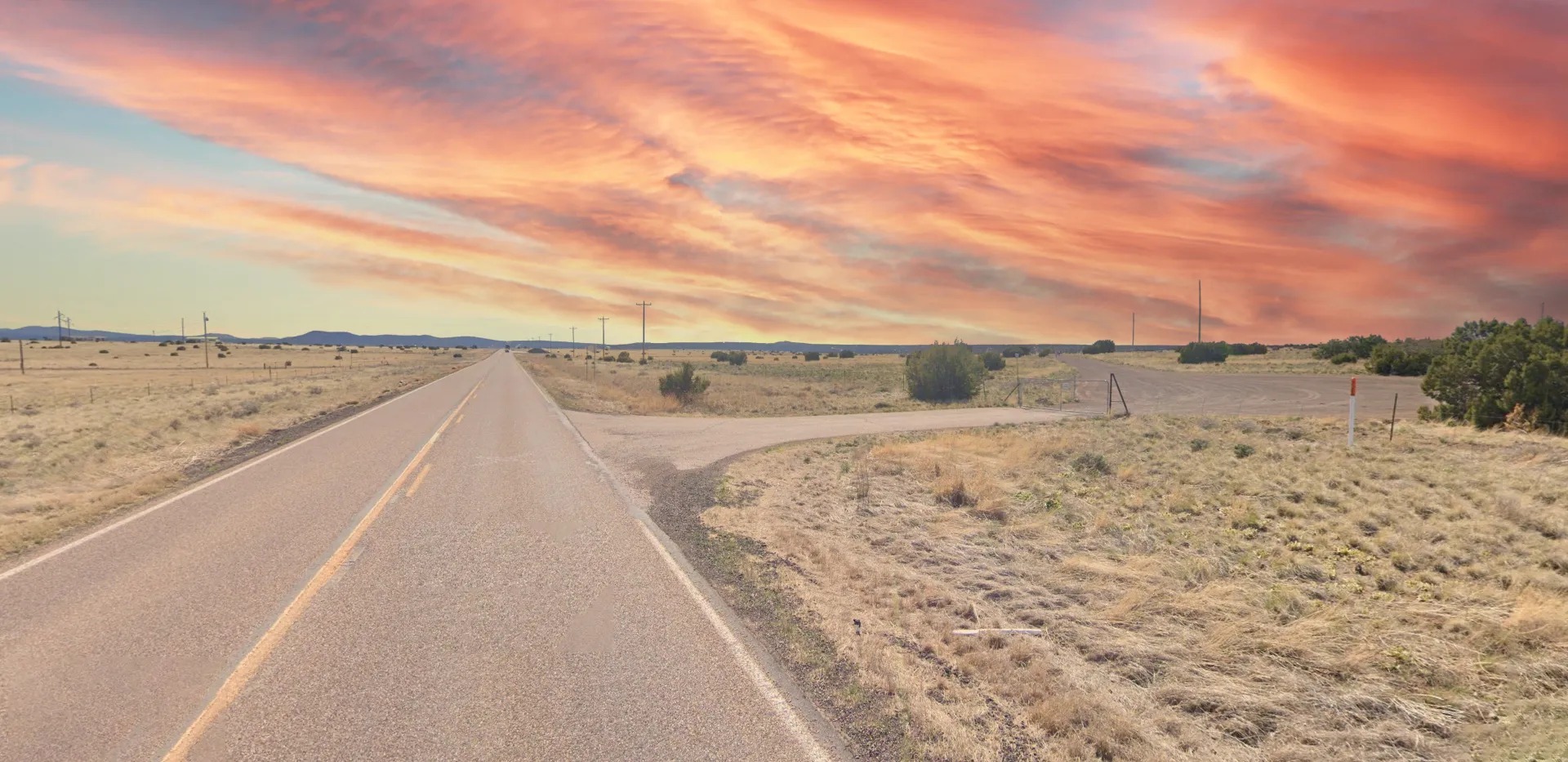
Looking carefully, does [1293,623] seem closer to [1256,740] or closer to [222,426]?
[1256,740]

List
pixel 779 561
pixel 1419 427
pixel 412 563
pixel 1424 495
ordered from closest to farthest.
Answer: pixel 412 563
pixel 779 561
pixel 1424 495
pixel 1419 427

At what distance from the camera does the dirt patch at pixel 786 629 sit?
4.82 meters

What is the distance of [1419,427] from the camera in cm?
2128

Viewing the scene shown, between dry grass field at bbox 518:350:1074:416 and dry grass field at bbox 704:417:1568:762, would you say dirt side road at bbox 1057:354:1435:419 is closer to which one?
dry grass field at bbox 518:350:1074:416

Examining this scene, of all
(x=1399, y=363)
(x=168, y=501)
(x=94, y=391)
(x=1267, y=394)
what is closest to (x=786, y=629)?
(x=168, y=501)

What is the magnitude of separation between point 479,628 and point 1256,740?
19.9ft

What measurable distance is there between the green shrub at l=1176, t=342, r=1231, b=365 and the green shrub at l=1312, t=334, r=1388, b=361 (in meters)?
8.25

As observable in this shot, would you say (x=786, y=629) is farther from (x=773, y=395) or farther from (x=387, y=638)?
(x=773, y=395)

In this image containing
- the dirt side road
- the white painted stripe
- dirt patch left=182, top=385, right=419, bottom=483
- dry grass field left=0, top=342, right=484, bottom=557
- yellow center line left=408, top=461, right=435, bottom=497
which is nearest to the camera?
the white painted stripe

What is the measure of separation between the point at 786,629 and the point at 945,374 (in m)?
34.3

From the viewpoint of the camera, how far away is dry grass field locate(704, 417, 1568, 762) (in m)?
4.99

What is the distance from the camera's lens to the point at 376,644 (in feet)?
19.7

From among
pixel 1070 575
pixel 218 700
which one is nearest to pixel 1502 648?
pixel 1070 575

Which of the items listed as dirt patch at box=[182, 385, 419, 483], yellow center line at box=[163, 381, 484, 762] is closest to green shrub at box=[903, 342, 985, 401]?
dirt patch at box=[182, 385, 419, 483]
